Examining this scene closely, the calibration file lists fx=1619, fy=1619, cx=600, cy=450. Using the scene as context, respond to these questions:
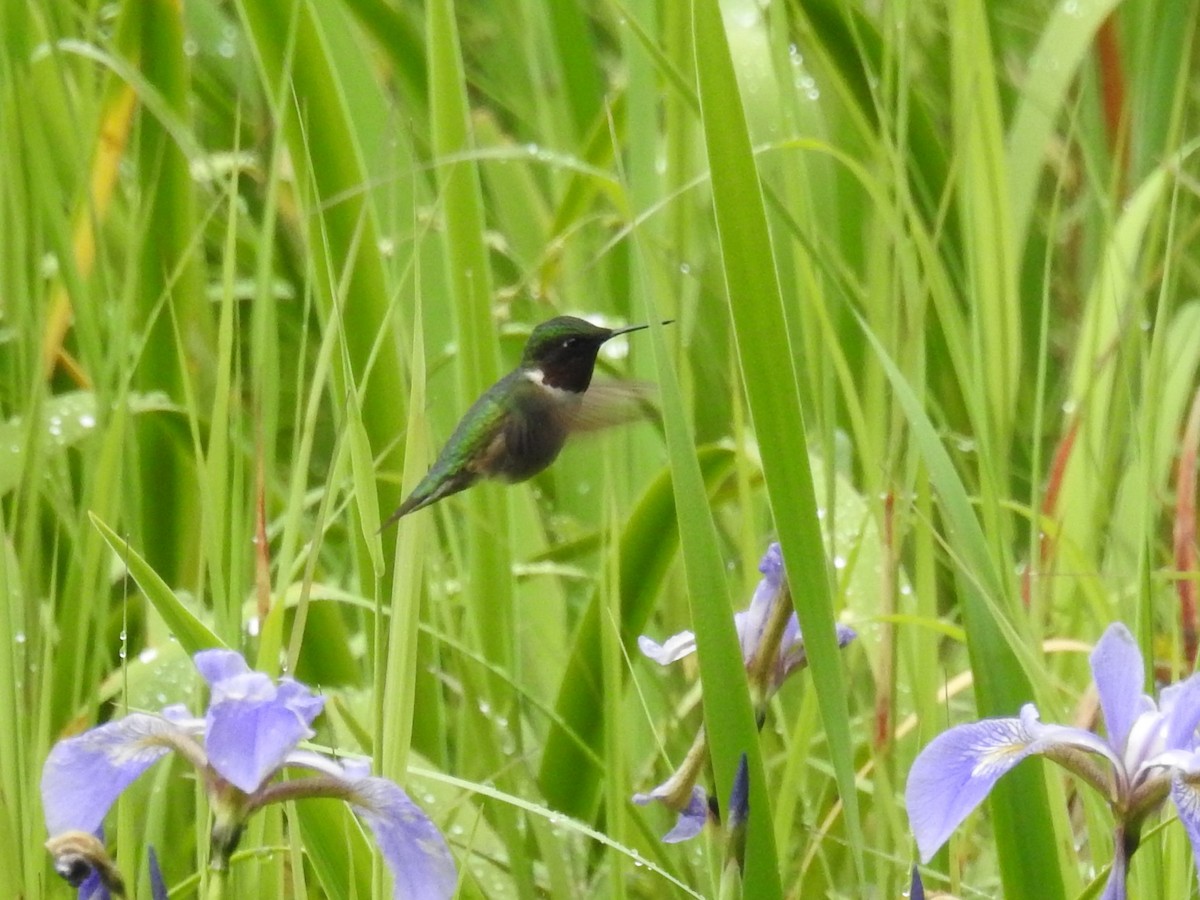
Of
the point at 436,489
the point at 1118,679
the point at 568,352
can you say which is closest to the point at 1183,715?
the point at 1118,679

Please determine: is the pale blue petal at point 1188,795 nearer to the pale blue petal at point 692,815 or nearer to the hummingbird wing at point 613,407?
the pale blue petal at point 692,815

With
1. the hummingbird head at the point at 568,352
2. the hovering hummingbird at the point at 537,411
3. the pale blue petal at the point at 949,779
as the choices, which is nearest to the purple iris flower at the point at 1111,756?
the pale blue petal at the point at 949,779

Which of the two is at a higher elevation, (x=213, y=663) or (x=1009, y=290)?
(x=1009, y=290)

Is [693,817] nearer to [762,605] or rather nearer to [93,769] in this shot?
[762,605]

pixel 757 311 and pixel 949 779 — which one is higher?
pixel 757 311

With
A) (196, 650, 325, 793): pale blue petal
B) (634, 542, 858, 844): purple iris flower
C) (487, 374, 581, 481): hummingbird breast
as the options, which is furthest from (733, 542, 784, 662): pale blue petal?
(487, 374, 581, 481): hummingbird breast

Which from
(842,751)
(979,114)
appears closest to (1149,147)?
(979,114)

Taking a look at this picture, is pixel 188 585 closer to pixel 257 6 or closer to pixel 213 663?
pixel 257 6

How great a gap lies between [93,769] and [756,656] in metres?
0.39

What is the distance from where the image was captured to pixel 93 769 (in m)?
0.71

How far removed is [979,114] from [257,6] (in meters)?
0.67

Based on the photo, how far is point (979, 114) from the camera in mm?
1485

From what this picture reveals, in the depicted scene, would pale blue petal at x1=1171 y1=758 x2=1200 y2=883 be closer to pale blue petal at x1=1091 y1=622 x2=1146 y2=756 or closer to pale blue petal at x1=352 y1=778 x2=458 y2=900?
pale blue petal at x1=1091 y1=622 x2=1146 y2=756

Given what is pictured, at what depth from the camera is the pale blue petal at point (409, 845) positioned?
702 millimetres
